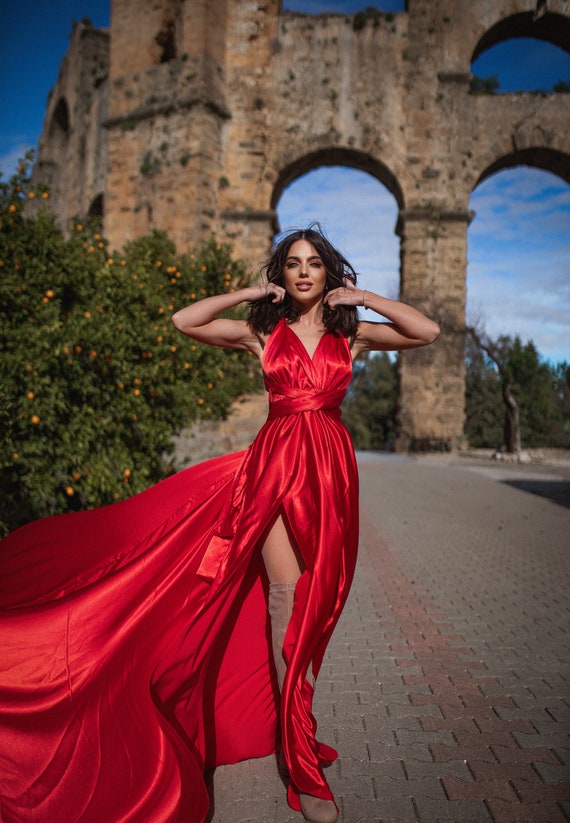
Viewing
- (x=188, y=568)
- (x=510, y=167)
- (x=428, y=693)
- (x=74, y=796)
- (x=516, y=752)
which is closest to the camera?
(x=74, y=796)

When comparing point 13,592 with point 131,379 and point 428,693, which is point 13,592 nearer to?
point 428,693

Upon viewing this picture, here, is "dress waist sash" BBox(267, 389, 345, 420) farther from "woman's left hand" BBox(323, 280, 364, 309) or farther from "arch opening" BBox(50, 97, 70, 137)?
"arch opening" BBox(50, 97, 70, 137)

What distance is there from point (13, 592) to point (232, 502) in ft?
2.98

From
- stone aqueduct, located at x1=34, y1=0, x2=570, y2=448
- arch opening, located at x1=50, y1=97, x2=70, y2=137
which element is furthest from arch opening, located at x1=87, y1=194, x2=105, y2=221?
arch opening, located at x1=50, y1=97, x2=70, y2=137

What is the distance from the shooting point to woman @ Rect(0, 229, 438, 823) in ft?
6.40

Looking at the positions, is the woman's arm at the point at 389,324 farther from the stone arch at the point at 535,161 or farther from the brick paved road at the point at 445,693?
the stone arch at the point at 535,161

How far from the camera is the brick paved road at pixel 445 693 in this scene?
7.18ft

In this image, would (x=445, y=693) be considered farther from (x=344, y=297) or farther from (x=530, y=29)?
(x=530, y=29)

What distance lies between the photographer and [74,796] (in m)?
1.89

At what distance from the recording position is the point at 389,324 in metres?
2.72

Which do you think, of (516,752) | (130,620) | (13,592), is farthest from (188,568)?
(516,752)

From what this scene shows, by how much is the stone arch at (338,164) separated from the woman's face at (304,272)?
15.4m

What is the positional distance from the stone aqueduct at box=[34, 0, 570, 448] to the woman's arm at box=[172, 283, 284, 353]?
13529 millimetres

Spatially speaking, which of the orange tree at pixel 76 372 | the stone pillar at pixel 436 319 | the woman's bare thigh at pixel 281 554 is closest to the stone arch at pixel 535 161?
the stone pillar at pixel 436 319
